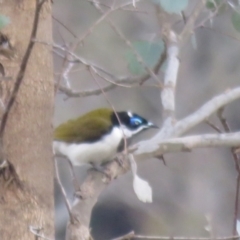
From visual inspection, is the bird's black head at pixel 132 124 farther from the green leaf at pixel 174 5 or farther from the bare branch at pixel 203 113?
the green leaf at pixel 174 5

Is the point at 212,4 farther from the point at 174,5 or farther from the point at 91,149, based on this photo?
the point at 91,149

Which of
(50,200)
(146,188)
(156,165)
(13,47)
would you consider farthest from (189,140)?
(156,165)

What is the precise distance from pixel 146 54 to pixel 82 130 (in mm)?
641

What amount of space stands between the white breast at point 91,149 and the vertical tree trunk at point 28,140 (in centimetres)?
90

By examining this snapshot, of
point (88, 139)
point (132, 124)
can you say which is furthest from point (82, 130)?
point (132, 124)

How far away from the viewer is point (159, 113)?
15.8ft

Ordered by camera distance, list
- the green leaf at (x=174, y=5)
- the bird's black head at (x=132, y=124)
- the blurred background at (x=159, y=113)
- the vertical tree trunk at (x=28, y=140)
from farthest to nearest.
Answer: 1. the blurred background at (x=159, y=113)
2. the bird's black head at (x=132, y=124)
3. the green leaf at (x=174, y=5)
4. the vertical tree trunk at (x=28, y=140)

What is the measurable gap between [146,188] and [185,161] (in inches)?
143

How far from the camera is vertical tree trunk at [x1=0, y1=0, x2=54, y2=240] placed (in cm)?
142

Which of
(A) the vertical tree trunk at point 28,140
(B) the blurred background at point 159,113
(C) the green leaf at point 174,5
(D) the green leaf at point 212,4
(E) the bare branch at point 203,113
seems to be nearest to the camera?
(A) the vertical tree trunk at point 28,140

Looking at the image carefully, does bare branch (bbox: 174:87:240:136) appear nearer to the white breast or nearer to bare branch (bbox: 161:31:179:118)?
bare branch (bbox: 161:31:179:118)


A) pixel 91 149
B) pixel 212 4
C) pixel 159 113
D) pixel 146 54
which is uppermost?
pixel 212 4

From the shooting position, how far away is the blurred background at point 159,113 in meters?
4.72

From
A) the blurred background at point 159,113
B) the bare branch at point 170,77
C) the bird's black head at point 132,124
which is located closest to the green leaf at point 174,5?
the bare branch at point 170,77
